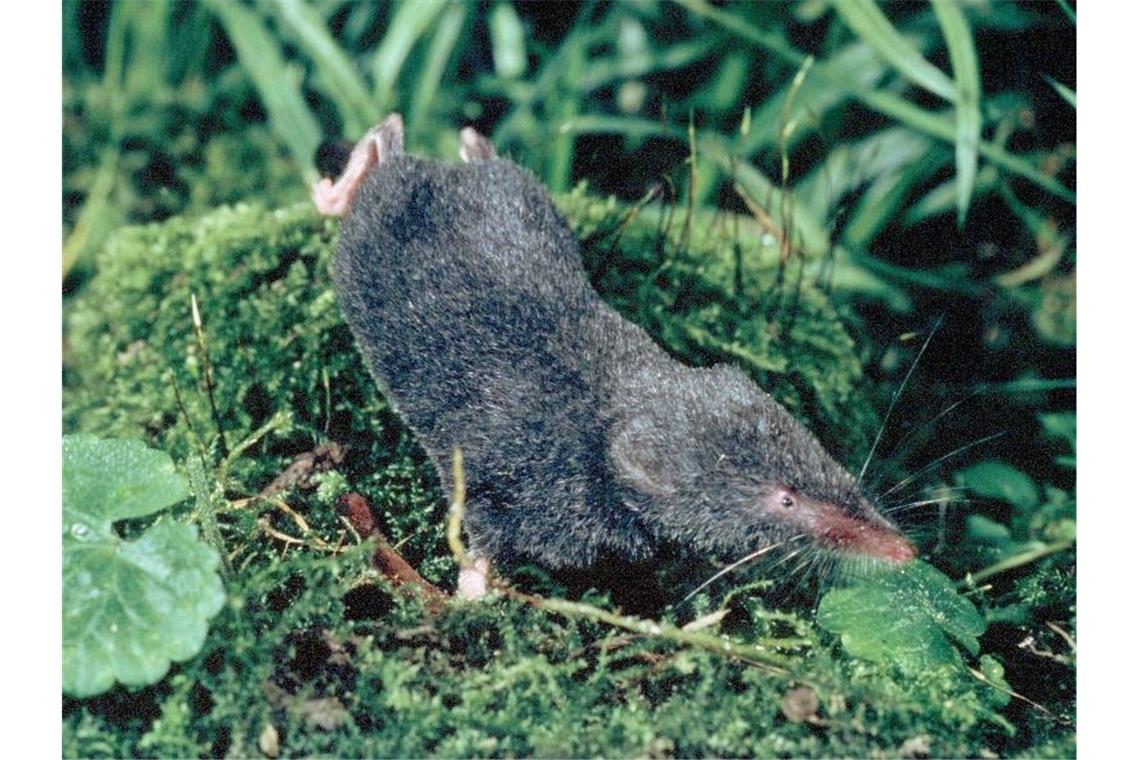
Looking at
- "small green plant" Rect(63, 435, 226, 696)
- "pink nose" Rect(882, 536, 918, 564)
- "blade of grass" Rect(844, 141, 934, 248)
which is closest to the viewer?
"small green plant" Rect(63, 435, 226, 696)

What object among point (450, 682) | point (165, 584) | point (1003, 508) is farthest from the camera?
point (1003, 508)

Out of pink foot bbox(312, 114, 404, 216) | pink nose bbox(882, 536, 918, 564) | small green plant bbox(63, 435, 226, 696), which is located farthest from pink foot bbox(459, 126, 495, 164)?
pink nose bbox(882, 536, 918, 564)

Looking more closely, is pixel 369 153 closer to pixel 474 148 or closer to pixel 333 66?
pixel 474 148

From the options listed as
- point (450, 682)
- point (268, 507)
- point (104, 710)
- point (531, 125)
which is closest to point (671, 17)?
point (531, 125)

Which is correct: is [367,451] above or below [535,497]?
below

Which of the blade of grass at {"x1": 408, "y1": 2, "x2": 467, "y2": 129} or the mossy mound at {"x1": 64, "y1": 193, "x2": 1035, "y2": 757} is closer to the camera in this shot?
the mossy mound at {"x1": 64, "y1": 193, "x2": 1035, "y2": 757}

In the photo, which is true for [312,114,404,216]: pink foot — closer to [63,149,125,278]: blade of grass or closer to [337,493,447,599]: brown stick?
[337,493,447,599]: brown stick

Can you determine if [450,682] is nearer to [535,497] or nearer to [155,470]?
[535,497]
